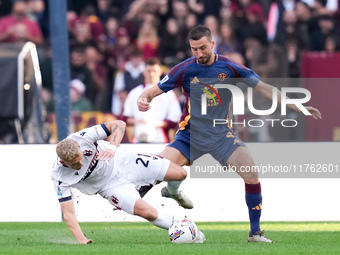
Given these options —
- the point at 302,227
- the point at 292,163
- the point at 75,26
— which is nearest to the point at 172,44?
the point at 75,26

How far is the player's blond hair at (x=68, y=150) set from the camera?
27.9 feet

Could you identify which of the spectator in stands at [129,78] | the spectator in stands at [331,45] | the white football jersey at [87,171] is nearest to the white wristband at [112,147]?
the white football jersey at [87,171]

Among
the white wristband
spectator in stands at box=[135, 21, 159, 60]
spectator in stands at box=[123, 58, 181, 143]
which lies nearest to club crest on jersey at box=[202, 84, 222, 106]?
the white wristband

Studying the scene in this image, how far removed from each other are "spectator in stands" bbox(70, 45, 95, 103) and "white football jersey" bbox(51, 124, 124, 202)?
6685 mm

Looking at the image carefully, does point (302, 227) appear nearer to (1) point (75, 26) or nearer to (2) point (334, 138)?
(2) point (334, 138)

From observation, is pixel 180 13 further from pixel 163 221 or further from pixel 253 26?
pixel 163 221

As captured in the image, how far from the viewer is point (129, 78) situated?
50.8 ft

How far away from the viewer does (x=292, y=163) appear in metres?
12.4

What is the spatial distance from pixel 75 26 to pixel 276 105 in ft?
16.0

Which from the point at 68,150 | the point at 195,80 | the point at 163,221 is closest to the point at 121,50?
the point at 195,80

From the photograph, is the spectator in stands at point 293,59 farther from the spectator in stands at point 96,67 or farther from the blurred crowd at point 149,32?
the spectator in stands at point 96,67

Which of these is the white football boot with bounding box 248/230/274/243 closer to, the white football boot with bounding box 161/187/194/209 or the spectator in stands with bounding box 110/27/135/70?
the white football boot with bounding box 161/187/194/209

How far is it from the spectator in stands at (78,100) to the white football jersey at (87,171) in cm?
611

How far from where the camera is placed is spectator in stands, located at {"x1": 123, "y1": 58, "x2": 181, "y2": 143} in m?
13.4
